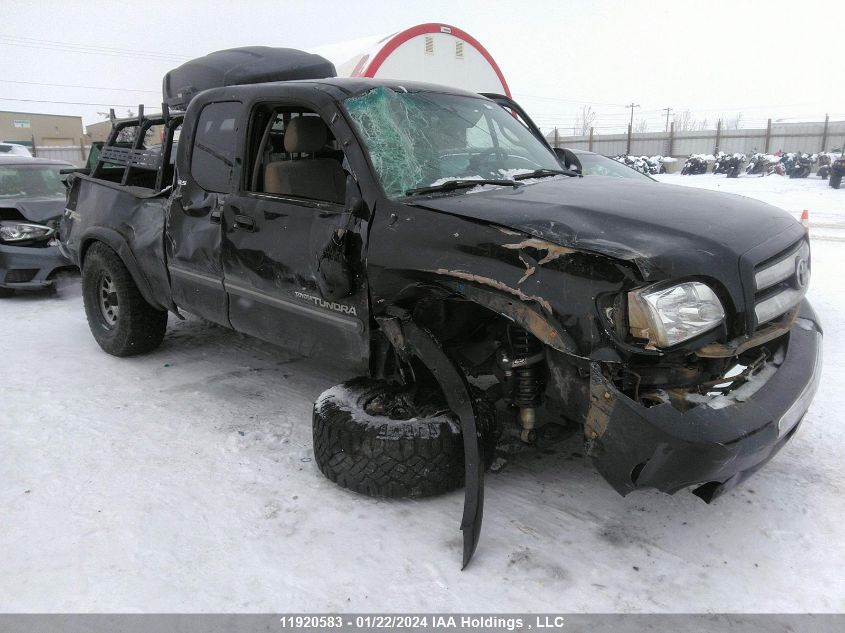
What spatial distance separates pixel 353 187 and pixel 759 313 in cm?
174

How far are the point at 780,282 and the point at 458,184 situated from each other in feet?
4.53

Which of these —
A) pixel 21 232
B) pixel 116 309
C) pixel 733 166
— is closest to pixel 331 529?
pixel 116 309

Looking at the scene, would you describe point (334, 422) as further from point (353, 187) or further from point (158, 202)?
point (158, 202)

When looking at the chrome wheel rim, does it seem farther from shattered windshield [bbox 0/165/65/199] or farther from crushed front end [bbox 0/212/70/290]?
shattered windshield [bbox 0/165/65/199]

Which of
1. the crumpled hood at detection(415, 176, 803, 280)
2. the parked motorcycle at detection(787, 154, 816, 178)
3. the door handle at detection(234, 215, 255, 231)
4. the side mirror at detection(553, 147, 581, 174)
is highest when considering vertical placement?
the parked motorcycle at detection(787, 154, 816, 178)

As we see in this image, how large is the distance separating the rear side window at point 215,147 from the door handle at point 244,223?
229 millimetres

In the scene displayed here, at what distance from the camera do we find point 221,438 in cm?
349

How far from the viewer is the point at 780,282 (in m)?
2.45

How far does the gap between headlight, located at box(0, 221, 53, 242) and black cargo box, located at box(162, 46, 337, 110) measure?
1.97 m

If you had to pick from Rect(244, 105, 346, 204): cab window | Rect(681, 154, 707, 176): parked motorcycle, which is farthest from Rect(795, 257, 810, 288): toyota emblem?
Rect(681, 154, 707, 176): parked motorcycle

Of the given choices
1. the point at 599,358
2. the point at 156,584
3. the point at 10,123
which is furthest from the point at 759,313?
the point at 10,123

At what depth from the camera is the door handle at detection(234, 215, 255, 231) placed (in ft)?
11.0

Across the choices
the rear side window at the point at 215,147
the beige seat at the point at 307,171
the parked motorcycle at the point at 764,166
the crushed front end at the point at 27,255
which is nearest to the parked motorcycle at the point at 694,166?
the parked motorcycle at the point at 764,166

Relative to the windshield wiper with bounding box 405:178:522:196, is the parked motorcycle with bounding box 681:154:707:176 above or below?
above
